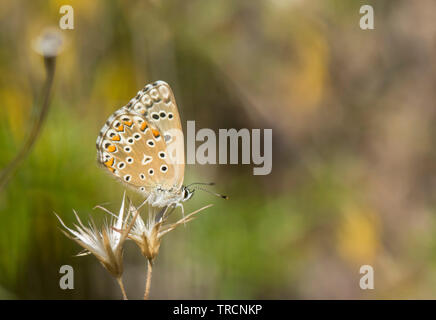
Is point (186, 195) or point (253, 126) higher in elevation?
point (253, 126)

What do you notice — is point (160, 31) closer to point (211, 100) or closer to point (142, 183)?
point (211, 100)

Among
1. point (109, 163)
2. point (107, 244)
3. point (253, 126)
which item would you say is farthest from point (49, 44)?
point (253, 126)

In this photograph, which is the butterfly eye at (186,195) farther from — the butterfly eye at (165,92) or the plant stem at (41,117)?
the plant stem at (41,117)

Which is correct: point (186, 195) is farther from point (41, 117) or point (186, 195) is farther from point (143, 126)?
point (41, 117)

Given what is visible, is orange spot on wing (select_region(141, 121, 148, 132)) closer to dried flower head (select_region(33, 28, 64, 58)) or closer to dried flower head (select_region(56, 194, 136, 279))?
dried flower head (select_region(56, 194, 136, 279))

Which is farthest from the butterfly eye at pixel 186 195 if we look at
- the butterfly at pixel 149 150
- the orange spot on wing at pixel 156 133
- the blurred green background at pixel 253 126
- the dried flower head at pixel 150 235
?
the blurred green background at pixel 253 126

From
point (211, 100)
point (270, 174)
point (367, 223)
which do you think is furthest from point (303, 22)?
point (367, 223)
